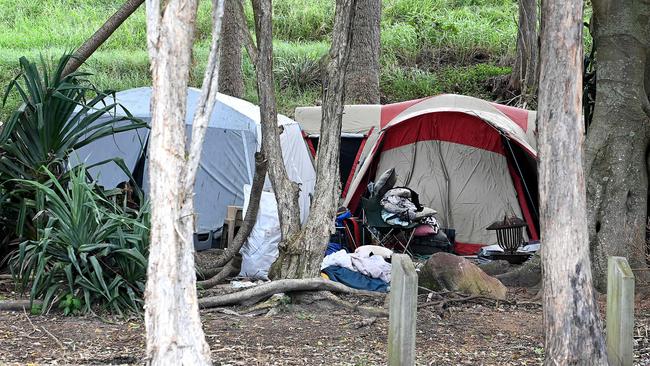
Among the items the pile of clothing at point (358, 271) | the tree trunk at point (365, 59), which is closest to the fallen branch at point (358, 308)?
the pile of clothing at point (358, 271)

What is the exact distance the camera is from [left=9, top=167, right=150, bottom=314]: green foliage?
21.6 feet

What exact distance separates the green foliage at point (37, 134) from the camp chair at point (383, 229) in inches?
133

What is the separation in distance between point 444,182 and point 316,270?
4576 millimetres

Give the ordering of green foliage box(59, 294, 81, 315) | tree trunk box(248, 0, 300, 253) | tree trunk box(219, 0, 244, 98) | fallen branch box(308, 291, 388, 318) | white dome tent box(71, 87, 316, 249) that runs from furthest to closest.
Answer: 1. tree trunk box(219, 0, 244, 98)
2. white dome tent box(71, 87, 316, 249)
3. tree trunk box(248, 0, 300, 253)
4. fallen branch box(308, 291, 388, 318)
5. green foliage box(59, 294, 81, 315)

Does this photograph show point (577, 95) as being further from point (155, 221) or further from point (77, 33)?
point (77, 33)

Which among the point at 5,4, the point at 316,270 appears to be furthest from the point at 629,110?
the point at 5,4

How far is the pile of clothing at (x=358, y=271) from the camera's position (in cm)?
805

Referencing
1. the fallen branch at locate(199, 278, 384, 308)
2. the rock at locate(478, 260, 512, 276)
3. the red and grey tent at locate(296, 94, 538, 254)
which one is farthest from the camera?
the red and grey tent at locate(296, 94, 538, 254)

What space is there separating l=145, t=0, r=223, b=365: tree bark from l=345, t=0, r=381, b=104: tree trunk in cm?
1168

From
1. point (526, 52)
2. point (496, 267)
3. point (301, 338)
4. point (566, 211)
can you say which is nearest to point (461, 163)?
point (496, 267)

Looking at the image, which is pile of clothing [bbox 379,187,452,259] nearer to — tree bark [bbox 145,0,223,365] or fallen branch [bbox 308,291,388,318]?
fallen branch [bbox 308,291,388,318]

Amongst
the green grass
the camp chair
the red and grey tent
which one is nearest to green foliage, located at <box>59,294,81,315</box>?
the camp chair

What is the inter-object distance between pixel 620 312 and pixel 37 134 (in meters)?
4.79

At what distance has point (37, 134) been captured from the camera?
7438mm
